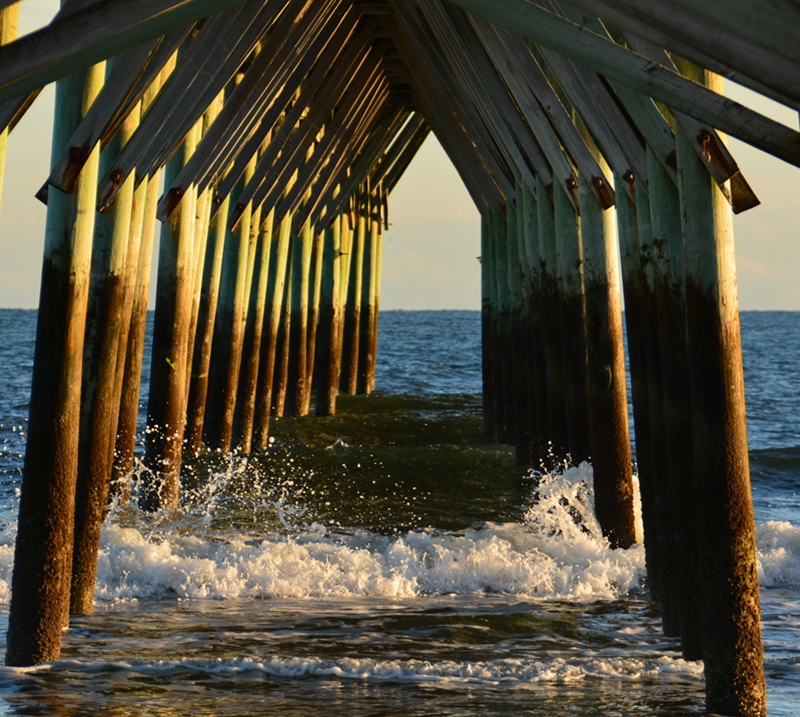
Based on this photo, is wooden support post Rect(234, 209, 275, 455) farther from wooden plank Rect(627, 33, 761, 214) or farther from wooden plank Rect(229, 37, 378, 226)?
wooden plank Rect(627, 33, 761, 214)

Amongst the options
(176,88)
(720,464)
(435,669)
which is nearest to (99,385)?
(176,88)

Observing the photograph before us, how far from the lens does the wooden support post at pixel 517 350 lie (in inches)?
428

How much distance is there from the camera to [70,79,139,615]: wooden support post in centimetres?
489

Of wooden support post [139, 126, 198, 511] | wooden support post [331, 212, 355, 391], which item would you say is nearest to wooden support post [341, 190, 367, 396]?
wooden support post [331, 212, 355, 391]

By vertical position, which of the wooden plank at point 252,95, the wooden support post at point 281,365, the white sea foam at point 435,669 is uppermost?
the wooden plank at point 252,95

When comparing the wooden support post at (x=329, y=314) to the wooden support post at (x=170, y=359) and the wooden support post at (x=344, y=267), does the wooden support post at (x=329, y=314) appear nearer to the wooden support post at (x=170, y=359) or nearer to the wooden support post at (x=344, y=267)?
the wooden support post at (x=344, y=267)

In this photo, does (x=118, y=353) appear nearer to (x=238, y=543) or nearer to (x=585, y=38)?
(x=238, y=543)

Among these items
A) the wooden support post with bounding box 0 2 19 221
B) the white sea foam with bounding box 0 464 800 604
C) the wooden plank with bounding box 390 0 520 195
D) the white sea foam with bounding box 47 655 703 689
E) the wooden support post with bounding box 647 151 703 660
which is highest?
the wooden plank with bounding box 390 0 520 195

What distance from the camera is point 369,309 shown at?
70.1ft

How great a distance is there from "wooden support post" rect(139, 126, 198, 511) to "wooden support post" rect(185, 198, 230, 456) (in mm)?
1235

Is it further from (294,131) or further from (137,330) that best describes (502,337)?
(137,330)

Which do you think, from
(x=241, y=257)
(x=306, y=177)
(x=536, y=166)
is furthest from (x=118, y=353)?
(x=306, y=177)

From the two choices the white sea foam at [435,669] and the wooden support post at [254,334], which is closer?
the white sea foam at [435,669]

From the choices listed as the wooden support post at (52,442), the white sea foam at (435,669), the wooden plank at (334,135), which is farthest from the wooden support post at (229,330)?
the wooden support post at (52,442)
